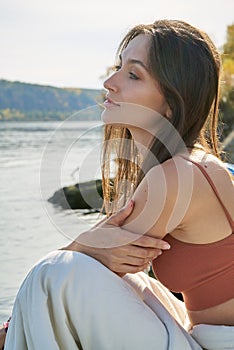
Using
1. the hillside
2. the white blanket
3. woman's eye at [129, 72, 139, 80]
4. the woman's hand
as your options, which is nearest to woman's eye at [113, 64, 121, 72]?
woman's eye at [129, 72, 139, 80]

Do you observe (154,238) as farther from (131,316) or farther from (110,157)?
(110,157)

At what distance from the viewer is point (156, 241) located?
2.51 metres

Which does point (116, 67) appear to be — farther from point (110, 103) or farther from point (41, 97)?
point (41, 97)

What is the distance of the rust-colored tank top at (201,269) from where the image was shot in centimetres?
251

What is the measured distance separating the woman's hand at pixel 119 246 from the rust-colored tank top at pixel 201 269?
0.06 meters

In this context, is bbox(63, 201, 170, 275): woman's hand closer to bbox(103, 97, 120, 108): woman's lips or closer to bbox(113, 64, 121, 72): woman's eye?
bbox(103, 97, 120, 108): woman's lips

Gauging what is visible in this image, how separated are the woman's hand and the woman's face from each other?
0.41 m

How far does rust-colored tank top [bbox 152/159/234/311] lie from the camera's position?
251 centimetres

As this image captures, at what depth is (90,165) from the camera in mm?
15328

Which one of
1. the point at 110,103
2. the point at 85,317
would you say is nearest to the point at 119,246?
the point at 85,317

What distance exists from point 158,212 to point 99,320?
0.42 metres

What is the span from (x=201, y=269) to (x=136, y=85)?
2.41 ft

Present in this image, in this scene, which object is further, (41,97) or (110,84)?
(41,97)

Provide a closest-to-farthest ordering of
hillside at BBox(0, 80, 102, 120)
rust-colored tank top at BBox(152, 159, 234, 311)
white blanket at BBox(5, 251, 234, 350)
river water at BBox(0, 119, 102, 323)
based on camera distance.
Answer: white blanket at BBox(5, 251, 234, 350) < rust-colored tank top at BBox(152, 159, 234, 311) < river water at BBox(0, 119, 102, 323) < hillside at BBox(0, 80, 102, 120)
